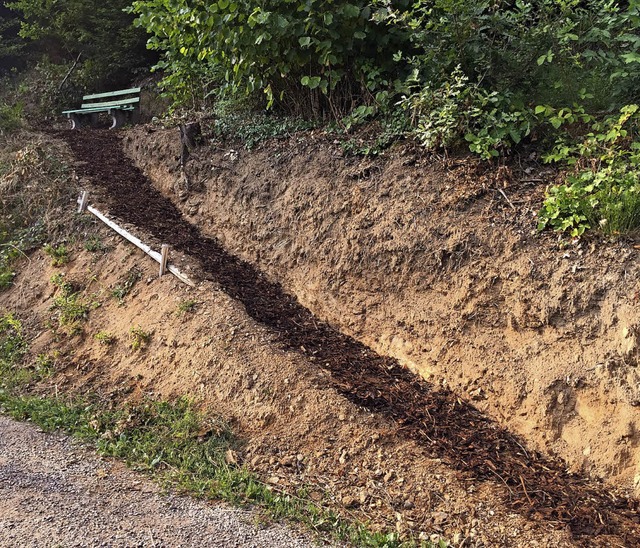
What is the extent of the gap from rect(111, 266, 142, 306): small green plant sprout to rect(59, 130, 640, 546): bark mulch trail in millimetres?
650

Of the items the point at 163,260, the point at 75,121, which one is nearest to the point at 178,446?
the point at 163,260

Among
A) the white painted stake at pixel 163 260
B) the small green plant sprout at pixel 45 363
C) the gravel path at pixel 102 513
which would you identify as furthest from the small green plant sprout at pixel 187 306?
the gravel path at pixel 102 513

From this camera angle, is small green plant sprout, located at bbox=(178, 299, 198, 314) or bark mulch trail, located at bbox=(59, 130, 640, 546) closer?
bark mulch trail, located at bbox=(59, 130, 640, 546)

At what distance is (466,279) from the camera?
4500 millimetres

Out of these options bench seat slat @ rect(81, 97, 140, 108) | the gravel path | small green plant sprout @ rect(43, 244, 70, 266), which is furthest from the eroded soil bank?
bench seat slat @ rect(81, 97, 140, 108)

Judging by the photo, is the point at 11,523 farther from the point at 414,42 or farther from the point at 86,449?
the point at 414,42

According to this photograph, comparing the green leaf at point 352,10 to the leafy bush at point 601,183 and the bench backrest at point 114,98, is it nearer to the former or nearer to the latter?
the leafy bush at point 601,183

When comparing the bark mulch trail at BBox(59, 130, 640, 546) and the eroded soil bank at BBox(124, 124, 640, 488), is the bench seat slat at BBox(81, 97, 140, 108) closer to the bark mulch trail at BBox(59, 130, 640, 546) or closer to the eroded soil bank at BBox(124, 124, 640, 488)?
the bark mulch trail at BBox(59, 130, 640, 546)

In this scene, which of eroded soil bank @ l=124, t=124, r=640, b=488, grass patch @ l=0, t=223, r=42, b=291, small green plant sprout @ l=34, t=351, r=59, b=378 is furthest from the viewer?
grass patch @ l=0, t=223, r=42, b=291

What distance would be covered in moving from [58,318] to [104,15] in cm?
1030

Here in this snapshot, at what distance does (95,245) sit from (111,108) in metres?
6.84

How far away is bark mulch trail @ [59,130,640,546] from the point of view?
3301mm

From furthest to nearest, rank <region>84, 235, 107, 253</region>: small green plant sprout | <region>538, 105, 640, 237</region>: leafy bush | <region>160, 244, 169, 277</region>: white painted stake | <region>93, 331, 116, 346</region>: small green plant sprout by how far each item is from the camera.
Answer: <region>84, 235, 107, 253</region>: small green plant sprout < <region>160, 244, 169, 277</region>: white painted stake < <region>93, 331, 116, 346</region>: small green plant sprout < <region>538, 105, 640, 237</region>: leafy bush

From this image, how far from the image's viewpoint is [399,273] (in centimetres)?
496
